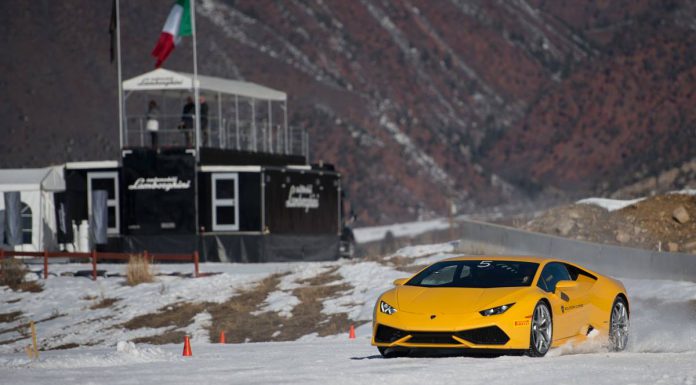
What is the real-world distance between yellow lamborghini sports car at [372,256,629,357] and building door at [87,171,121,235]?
28.0 metres

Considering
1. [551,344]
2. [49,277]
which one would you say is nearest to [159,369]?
[551,344]

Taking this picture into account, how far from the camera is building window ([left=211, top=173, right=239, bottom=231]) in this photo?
42781mm

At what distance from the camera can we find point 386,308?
14516mm

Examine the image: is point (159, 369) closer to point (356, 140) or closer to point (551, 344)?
point (551, 344)

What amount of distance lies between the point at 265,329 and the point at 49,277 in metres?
11.4

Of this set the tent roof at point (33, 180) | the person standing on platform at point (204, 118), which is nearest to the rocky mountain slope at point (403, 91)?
the person standing on platform at point (204, 118)

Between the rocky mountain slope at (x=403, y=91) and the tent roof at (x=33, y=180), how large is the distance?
1403 inches

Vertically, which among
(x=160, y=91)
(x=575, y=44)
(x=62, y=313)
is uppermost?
(x=575, y=44)

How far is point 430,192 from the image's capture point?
297 feet

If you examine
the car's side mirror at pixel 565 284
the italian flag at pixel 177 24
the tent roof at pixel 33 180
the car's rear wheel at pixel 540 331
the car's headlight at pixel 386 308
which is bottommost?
the car's rear wheel at pixel 540 331

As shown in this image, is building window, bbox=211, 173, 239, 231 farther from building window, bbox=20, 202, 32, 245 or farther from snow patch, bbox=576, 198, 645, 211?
snow patch, bbox=576, 198, 645, 211

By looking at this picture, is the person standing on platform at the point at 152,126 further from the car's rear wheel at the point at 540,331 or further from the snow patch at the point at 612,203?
the car's rear wheel at the point at 540,331

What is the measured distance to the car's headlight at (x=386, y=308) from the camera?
47.3ft

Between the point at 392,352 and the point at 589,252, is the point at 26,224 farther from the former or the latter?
the point at 392,352
